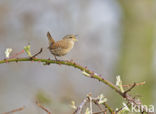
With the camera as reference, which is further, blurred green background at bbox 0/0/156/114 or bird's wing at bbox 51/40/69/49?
blurred green background at bbox 0/0/156/114

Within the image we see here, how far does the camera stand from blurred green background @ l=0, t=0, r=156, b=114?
5609 millimetres

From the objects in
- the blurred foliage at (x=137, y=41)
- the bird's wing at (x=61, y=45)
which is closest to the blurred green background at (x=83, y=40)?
the blurred foliage at (x=137, y=41)

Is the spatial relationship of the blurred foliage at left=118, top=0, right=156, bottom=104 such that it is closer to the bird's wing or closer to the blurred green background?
the blurred green background

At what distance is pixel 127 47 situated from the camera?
19.9ft

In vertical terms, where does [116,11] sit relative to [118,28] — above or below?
above

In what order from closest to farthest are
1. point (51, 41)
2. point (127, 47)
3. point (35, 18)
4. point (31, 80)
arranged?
1. point (51, 41)
2. point (35, 18)
3. point (127, 47)
4. point (31, 80)

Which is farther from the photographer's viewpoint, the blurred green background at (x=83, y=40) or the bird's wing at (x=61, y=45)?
the blurred green background at (x=83, y=40)

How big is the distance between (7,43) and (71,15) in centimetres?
131

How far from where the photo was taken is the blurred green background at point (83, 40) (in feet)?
18.4

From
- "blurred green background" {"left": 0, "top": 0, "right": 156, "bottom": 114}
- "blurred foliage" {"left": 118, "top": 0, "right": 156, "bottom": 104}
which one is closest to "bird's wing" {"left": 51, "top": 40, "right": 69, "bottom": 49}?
"blurred green background" {"left": 0, "top": 0, "right": 156, "bottom": 114}

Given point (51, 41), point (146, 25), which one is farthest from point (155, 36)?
point (51, 41)

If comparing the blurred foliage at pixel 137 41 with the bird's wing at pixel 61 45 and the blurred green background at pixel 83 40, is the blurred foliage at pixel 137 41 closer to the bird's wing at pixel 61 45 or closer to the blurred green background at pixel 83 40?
the blurred green background at pixel 83 40

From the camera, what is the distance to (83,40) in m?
6.20

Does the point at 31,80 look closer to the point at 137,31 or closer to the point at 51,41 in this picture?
the point at 137,31
